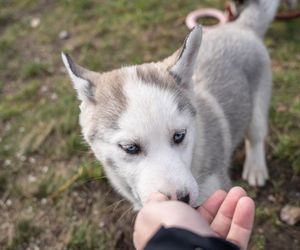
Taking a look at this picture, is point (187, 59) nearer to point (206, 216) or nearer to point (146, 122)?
point (146, 122)

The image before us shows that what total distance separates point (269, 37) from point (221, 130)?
2.47 metres

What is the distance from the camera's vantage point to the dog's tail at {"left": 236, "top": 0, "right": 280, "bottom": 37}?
4.24 m

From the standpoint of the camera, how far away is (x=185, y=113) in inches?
110

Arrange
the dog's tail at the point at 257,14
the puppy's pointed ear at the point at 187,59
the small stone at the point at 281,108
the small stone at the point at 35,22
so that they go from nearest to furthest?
the puppy's pointed ear at the point at 187,59 → the dog's tail at the point at 257,14 → the small stone at the point at 281,108 → the small stone at the point at 35,22

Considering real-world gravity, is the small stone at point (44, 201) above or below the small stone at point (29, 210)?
above

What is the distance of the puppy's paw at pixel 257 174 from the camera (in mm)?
4098

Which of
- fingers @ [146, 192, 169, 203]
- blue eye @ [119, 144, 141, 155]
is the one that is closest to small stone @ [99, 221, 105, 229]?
blue eye @ [119, 144, 141, 155]

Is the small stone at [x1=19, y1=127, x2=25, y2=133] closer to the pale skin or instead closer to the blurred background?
the blurred background

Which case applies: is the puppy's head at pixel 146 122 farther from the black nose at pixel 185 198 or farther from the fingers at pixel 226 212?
the fingers at pixel 226 212

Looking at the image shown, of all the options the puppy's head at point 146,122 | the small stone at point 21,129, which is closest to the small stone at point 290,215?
the puppy's head at point 146,122

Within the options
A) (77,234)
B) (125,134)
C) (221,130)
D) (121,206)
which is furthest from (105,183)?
(125,134)

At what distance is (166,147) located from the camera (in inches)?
102

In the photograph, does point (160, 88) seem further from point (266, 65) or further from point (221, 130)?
point (266, 65)

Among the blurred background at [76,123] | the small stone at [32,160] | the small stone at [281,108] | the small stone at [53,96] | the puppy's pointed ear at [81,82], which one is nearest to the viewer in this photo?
the puppy's pointed ear at [81,82]
